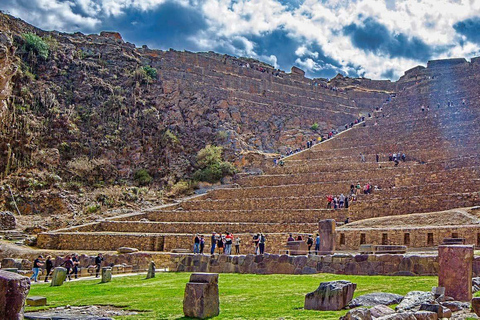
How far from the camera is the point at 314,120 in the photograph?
2314 inches

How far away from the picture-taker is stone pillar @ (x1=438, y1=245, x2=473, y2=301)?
11.3 m

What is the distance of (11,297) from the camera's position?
24.8ft

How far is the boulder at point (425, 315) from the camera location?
8641 mm

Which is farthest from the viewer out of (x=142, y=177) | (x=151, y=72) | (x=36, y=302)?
(x=151, y=72)

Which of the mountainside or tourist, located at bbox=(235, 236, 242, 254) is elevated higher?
the mountainside

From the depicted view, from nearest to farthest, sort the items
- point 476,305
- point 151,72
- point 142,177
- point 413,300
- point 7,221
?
point 476,305 → point 413,300 → point 7,221 → point 142,177 → point 151,72

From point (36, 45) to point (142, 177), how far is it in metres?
15.8

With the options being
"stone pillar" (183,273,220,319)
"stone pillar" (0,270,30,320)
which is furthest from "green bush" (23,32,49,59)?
"stone pillar" (0,270,30,320)

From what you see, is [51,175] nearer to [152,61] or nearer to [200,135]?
[200,135]

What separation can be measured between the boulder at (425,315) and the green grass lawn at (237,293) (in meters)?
1.61

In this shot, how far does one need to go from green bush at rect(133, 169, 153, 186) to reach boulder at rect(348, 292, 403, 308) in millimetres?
34391

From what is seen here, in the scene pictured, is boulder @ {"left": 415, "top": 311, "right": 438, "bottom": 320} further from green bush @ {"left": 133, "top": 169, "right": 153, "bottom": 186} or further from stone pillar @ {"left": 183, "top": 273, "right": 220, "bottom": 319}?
green bush @ {"left": 133, "top": 169, "right": 153, "bottom": 186}

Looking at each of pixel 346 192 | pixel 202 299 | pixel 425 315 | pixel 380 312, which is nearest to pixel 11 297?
→ pixel 202 299

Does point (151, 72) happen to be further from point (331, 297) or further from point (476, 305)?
point (476, 305)
